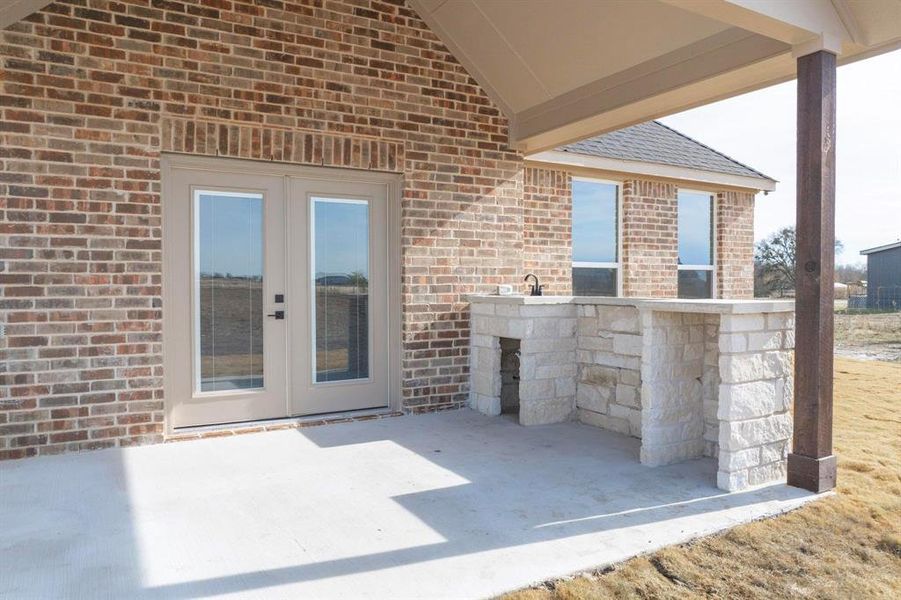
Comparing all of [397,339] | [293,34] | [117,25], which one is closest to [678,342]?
[397,339]

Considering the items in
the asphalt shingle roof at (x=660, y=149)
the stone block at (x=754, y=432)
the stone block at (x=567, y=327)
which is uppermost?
the asphalt shingle roof at (x=660, y=149)

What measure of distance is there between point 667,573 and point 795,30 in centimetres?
308

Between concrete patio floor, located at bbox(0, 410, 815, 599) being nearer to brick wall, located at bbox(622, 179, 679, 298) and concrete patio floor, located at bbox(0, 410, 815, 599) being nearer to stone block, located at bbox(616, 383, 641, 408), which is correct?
stone block, located at bbox(616, 383, 641, 408)

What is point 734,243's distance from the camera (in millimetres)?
9031

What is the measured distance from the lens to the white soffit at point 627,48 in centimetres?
374

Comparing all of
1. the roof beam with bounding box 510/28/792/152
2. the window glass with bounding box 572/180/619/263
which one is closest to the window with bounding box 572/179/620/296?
the window glass with bounding box 572/180/619/263

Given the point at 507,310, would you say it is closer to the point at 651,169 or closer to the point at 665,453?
the point at 665,453

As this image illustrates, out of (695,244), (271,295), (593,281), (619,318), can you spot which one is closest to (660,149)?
(695,244)

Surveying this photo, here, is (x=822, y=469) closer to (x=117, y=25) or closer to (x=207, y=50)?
(x=207, y=50)

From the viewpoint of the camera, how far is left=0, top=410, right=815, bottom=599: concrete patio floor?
267cm

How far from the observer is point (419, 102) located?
5.91 meters

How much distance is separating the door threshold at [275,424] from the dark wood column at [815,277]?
335 cm

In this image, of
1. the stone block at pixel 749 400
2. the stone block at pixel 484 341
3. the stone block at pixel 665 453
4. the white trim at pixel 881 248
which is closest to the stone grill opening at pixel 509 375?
the stone block at pixel 484 341

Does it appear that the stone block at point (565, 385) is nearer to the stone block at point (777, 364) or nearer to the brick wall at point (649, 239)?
the stone block at point (777, 364)
